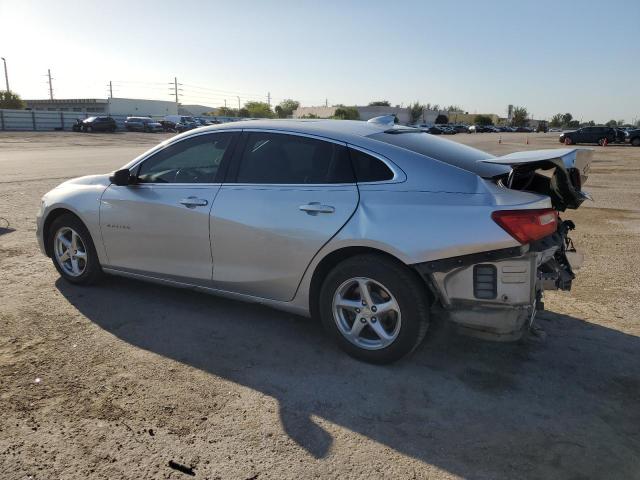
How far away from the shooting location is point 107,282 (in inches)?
216

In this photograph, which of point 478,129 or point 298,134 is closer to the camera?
point 298,134

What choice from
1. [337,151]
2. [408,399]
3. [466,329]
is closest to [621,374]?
[466,329]

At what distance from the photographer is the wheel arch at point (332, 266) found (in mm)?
3607

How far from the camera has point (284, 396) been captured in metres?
3.39

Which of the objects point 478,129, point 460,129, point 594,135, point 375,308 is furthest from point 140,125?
point 478,129

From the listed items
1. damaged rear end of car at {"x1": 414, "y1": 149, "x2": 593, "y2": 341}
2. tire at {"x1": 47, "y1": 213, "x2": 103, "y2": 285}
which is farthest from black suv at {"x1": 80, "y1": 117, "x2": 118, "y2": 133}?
damaged rear end of car at {"x1": 414, "y1": 149, "x2": 593, "y2": 341}

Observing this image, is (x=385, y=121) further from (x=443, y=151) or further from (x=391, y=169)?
(x=391, y=169)

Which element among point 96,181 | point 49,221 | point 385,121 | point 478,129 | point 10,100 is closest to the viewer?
point 385,121

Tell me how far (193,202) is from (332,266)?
4.31ft

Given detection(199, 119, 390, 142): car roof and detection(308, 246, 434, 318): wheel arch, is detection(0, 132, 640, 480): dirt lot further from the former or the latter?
detection(199, 119, 390, 142): car roof

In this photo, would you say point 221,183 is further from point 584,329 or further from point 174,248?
point 584,329

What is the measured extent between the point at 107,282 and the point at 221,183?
1975mm

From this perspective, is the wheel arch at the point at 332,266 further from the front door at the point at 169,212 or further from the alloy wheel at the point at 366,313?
the front door at the point at 169,212

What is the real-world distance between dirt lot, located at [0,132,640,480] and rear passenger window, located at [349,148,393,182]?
4.07ft
